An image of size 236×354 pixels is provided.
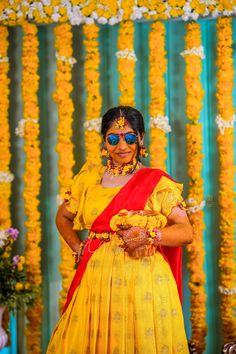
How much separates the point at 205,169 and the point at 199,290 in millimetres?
808

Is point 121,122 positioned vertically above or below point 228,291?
above

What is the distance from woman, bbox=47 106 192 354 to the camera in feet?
8.40

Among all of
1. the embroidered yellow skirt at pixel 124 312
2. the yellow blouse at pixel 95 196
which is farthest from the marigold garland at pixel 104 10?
the embroidered yellow skirt at pixel 124 312

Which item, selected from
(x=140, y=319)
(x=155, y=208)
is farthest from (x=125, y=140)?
(x=140, y=319)

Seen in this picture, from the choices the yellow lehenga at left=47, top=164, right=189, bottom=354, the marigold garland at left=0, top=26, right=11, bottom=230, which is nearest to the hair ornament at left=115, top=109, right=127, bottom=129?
the yellow lehenga at left=47, top=164, right=189, bottom=354

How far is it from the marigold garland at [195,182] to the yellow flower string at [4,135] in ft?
4.06

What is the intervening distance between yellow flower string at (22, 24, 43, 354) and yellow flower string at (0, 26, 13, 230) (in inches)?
5.0

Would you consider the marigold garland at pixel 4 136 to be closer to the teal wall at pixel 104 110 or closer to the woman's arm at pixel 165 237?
the teal wall at pixel 104 110

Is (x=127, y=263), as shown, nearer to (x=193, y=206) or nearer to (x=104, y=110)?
(x=193, y=206)

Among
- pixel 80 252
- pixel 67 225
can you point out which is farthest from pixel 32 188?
pixel 80 252

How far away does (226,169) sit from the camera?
12.4ft

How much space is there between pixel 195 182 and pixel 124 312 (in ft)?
4.69

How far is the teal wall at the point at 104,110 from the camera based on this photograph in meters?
3.92

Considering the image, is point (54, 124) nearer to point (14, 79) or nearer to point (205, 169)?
point (14, 79)
